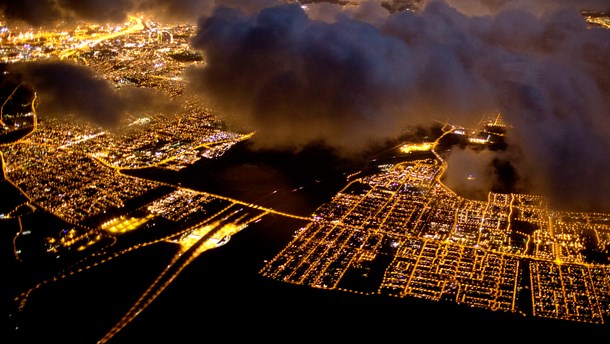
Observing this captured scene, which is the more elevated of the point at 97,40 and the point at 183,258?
the point at 97,40

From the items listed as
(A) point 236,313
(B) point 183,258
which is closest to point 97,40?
(B) point 183,258

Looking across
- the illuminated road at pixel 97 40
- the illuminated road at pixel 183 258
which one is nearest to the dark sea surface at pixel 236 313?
the illuminated road at pixel 183 258

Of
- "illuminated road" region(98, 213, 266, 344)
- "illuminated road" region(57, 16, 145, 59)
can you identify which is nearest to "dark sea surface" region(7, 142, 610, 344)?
"illuminated road" region(98, 213, 266, 344)

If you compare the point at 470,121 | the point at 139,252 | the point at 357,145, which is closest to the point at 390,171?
the point at 357,145

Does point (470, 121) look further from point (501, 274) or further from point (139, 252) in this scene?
point (139, 252)

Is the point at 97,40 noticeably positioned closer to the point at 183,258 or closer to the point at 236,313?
the point at 183,258

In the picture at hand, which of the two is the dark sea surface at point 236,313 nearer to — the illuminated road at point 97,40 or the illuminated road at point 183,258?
the illuminated road at point 183,258

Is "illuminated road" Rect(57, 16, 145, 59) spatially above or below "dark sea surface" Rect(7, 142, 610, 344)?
above

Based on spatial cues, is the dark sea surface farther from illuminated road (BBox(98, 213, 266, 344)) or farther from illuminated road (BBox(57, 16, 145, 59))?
illuminated road (BBox(57, 16, 145, 59))
